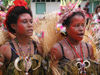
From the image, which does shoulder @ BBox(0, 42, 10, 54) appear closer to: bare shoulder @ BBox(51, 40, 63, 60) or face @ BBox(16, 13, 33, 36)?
face @ BBox(16, 13, 33, 36)

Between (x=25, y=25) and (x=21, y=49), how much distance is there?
1.04ft

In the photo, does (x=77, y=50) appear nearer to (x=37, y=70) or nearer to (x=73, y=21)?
(x=73, y=21)

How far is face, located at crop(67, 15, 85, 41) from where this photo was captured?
248 cm

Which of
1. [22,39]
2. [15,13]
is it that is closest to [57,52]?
[22,39]

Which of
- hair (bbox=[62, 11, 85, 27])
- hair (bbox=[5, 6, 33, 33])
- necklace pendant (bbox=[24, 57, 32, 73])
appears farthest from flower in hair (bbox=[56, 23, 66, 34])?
necklace pendant (bbox=[24, 57, 32, 73])

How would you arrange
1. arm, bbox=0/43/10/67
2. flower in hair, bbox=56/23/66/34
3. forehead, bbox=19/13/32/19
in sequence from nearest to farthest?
arm, bbox=0/43/10/67 < forehead, bbox=19/13/32/19 < flower in hair, bbox=56/23/66/34

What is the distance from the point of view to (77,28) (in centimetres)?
249

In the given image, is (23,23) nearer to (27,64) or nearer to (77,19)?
(27,64)

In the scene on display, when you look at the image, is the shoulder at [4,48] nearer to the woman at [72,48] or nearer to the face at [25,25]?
the face at [25,25]

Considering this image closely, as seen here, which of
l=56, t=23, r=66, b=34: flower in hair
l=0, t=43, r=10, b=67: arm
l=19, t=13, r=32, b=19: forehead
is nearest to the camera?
l=0, t=43, r=10, b=67: arm

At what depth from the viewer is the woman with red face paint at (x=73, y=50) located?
2.48m

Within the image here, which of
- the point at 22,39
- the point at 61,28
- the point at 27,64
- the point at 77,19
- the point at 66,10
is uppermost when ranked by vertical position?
the point at 66,10

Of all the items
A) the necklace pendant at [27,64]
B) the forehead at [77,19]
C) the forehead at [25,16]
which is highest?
the forehead at [25,16]

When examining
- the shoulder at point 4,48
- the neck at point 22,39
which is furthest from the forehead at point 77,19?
the shoulder at point 4,48
